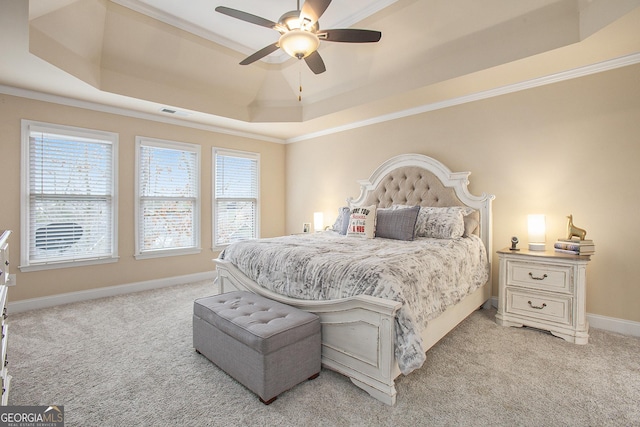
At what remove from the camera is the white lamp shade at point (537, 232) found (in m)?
2.99

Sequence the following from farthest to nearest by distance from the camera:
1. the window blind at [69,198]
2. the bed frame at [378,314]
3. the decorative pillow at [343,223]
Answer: the decorative pillow at [343,223]
the window blind at [69,198]
the bed frame at [378,314]

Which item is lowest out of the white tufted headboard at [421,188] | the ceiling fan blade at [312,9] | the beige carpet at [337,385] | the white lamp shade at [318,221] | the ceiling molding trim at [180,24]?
the beige carpet at [337,385]

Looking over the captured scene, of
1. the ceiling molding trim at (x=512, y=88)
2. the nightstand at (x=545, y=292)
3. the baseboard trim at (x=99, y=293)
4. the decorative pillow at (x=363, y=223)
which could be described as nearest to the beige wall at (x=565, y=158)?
the ceiling molding trim at (x=512, y=88)

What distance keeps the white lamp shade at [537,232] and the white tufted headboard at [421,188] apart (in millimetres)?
455

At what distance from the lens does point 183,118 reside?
459 centimetres

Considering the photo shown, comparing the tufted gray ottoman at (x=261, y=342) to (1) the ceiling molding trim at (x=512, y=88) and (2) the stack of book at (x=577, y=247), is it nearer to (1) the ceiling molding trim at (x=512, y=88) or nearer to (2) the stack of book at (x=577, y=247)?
(2) the stack of book at (x=577, y=247)

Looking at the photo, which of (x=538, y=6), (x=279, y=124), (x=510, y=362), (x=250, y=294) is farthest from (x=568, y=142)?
(x=279, y=124)

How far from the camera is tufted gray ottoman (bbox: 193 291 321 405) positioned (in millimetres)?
1790

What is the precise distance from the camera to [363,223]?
11.5ft

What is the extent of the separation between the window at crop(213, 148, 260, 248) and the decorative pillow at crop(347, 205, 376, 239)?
2.52 meters

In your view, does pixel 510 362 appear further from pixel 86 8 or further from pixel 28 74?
pixel 28 74

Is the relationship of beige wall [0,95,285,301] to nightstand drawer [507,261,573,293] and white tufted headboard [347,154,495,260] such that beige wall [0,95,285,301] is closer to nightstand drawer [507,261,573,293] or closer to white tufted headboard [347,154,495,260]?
white tufted headboard [347,154,495,260]

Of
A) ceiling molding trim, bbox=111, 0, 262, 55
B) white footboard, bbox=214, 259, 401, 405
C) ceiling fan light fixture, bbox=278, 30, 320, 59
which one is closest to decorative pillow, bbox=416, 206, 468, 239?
white footboard, bbox=214, 259, 401, 405

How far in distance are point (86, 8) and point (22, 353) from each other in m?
3.05
